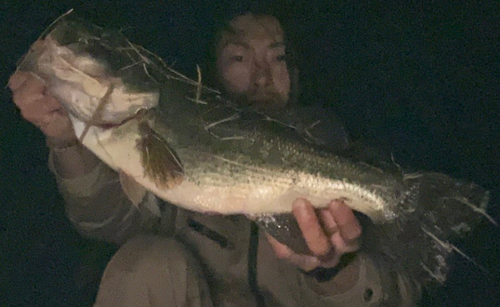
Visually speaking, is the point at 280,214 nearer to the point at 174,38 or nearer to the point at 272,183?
the point at 272,183

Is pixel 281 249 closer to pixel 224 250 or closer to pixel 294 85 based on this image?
pixel 224 250

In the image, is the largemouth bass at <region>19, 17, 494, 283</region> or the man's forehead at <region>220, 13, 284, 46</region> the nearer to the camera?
the largemouth bass at <region>19, 17, 494, 283</region>

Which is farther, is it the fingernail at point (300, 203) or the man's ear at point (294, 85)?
the man's ear at point (294, 85)

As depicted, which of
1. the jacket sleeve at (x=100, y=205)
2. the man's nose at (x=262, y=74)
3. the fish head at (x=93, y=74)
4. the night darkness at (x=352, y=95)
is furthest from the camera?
the night darkness at (x=352, y=95)

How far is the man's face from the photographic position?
1.65 metres

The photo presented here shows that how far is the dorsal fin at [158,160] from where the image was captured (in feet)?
3.53

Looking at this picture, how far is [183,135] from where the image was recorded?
111 cm

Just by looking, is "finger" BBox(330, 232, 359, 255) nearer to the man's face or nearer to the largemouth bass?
the largemouth bass

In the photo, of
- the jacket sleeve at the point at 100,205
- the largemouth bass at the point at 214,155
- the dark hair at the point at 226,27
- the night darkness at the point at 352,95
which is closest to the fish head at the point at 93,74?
the largemouth bass at the point at 214,155

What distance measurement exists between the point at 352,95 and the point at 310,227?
172cm

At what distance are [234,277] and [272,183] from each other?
0.54 meters

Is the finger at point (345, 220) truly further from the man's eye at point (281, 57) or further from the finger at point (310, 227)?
the man's eye at point (281, 57)

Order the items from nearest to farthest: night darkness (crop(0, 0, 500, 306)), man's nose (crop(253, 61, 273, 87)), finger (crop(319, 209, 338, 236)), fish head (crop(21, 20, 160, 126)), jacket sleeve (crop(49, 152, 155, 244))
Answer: fish head (crop(21, 20, 160, 126)) → finger (crop(319, 209, 338, 236)) → jacket sleeve (crop(49, 152, 155, 244)) → man's nose (crop(253, 61, 273, 87)) → night darkness (crop(0, 0, 500, 306))

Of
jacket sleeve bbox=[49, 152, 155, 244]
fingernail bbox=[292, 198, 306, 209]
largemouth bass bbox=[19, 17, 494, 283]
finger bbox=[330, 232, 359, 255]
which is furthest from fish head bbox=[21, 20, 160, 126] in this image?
finger bbox=[330, 232, 359, 255]
